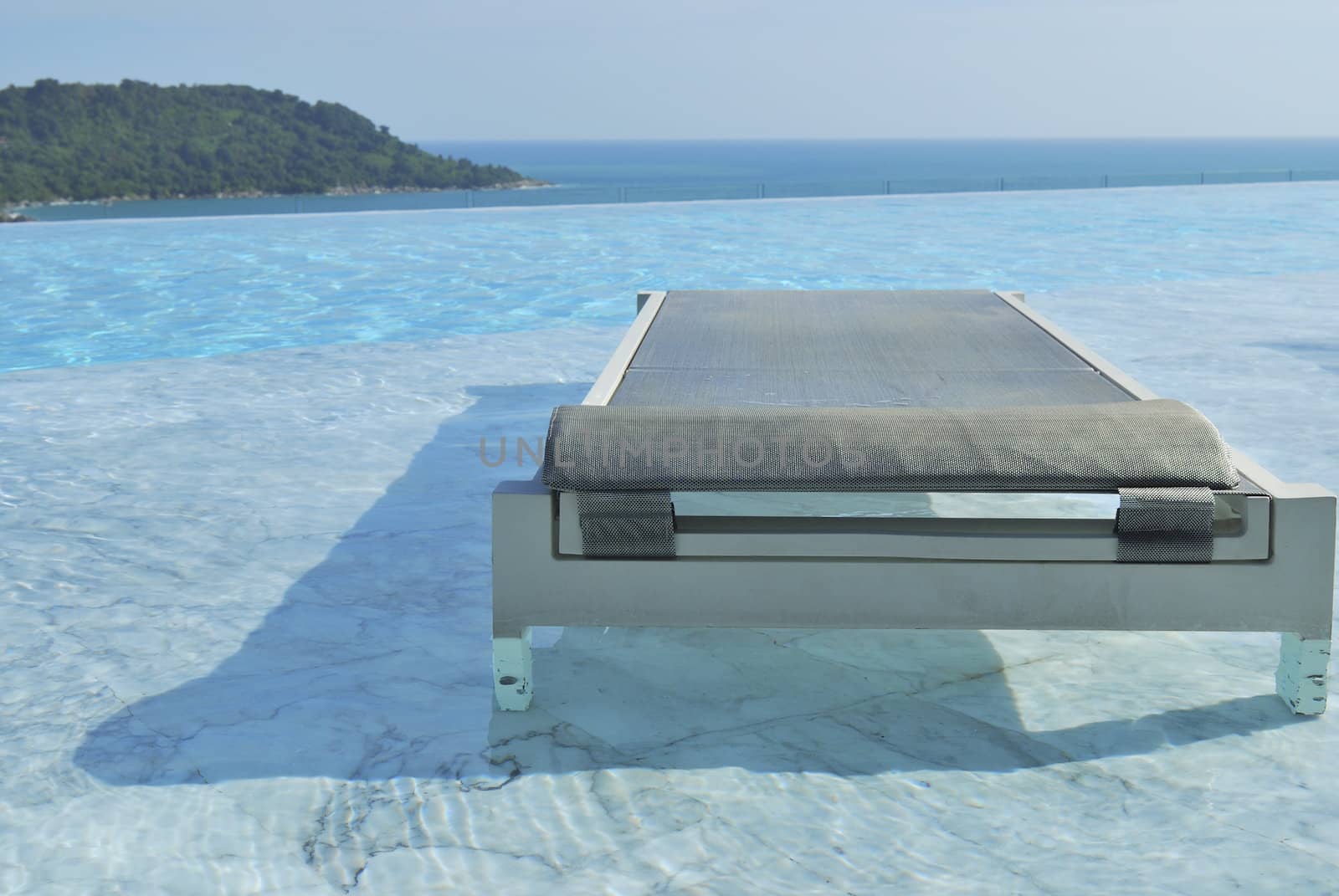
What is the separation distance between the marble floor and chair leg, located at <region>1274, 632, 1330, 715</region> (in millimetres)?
59

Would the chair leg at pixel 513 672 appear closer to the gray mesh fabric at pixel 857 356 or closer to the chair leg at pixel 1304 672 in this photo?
the gray mesh fabric at pixel 857 356

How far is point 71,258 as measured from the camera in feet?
38.3

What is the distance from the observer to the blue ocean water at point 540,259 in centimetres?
832

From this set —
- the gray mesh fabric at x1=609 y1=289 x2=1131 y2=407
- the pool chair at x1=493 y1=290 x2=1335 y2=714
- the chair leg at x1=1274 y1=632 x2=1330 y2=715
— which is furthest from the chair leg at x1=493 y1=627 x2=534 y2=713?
the chair leg at x1=1274 y1=632 x2=1330 y2=715

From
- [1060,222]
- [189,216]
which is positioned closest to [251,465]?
[189,216]

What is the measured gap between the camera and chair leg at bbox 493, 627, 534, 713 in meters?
2.50

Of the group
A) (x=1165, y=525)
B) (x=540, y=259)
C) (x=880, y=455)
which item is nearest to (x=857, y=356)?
(x=880, y=455)

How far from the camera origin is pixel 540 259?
37.9 feet

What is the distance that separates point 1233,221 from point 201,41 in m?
66.1

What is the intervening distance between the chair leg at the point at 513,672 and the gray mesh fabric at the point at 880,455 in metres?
0.33

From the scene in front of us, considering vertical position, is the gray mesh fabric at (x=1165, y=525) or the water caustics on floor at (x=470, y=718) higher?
the gray mesh fabric at (x=1165, y=525)

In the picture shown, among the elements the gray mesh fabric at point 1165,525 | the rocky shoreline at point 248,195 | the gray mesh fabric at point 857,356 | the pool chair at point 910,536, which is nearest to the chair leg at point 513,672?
the pool chair at point 910,536

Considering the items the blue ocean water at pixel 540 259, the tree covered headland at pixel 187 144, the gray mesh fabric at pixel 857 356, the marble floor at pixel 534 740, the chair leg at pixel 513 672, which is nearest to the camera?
the marble floor at pixel 534 740

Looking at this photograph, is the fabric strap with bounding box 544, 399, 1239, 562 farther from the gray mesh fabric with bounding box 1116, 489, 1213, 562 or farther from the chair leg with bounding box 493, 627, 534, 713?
the chair leg with bounding box 493, 627, 534, 713
